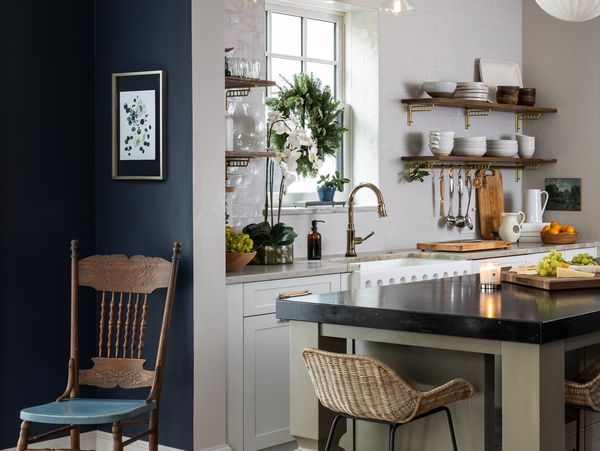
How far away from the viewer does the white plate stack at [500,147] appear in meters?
6.97

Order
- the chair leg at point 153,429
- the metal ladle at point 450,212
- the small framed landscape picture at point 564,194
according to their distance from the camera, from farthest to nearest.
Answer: the small framed landscape picture at point 564,194, the metal ladle at point 450,212, the chair leg at point 153,429

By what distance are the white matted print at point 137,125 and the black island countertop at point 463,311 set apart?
133 cm

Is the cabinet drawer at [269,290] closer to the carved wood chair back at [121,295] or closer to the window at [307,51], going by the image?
the carved wood chair back at [121,295]

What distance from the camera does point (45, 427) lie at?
4629mm

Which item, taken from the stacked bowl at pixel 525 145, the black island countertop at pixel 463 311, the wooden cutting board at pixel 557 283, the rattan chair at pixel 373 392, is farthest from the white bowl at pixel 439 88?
the rattan chair at pixel 373 392

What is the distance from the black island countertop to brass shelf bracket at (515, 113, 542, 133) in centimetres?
379

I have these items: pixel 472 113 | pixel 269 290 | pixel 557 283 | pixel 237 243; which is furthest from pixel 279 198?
pixel 472 113

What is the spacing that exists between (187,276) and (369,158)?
2.30 m

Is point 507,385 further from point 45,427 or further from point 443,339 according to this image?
point 45,427

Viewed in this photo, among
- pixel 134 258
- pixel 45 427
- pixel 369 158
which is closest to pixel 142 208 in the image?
pixel 134 258

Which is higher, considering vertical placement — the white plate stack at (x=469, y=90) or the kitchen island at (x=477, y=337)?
the white plate stack at (x=469, y=90)

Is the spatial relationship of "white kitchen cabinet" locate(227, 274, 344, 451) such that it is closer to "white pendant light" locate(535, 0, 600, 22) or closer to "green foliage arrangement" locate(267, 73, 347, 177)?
"green foliage arrangement" locate(267, 73, 347, 177)

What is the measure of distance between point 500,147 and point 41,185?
362 centimetres

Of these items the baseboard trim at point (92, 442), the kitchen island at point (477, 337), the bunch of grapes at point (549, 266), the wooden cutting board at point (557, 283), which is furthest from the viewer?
the baseboard trim at point (92, 442)
